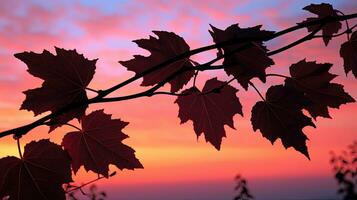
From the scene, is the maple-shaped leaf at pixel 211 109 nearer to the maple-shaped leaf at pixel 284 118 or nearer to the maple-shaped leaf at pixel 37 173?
the maple-shaped leaf at pixel 284 118

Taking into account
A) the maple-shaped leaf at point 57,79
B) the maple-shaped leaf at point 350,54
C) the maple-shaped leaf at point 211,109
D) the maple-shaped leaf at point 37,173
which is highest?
the maple-shaped leaf at point 350,54

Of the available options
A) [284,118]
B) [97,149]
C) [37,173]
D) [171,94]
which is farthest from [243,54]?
[37,173]

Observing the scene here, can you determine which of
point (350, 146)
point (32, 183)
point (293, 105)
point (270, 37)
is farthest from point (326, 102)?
point (350, 146)

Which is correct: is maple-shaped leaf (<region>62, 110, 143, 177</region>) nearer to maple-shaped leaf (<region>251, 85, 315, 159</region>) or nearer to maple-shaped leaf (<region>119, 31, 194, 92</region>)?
maple-shaped leaf (<region>119, 31, 194, 92</region>)

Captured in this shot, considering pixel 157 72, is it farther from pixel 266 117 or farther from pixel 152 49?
pixel 266 117

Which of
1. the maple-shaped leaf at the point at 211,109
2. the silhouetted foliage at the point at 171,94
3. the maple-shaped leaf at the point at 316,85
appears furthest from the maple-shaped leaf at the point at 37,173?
the maple-shaped leaf at the point at 316,85

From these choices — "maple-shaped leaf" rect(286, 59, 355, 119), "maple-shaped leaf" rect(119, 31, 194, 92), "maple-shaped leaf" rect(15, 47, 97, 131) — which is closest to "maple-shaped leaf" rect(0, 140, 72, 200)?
"maple-shaped leaf" rect(15, 47, 97, 131)
